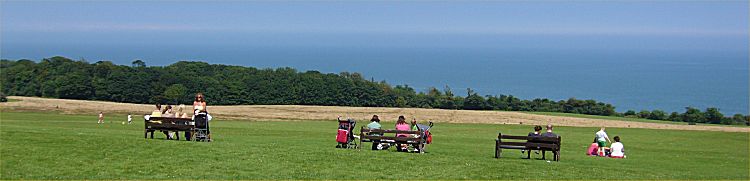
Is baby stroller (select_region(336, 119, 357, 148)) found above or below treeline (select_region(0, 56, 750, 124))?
below

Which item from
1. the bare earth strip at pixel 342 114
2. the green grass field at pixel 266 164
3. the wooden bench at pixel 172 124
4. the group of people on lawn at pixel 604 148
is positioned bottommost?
the green grass field at pixel 266 164

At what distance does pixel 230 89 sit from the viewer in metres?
79.7

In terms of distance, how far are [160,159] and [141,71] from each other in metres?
64.0

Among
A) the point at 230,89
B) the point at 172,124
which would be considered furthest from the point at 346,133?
the point at 230,89

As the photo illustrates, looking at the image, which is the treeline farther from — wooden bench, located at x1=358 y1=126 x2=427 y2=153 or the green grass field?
wooden bench, located at x1=358 y1=126 x2=427 y2=153

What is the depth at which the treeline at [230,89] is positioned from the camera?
77562mm

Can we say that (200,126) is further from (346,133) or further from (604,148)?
(604,148)

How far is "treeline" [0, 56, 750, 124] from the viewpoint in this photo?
77.6 metres

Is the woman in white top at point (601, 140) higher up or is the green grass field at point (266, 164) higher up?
the woman in white top at point (601, 140)

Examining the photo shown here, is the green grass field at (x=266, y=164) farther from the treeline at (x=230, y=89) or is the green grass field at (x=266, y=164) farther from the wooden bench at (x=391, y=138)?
the treeline at (x=230, y=89)

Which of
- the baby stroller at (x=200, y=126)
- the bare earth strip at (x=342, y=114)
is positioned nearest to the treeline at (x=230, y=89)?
the bare earth strip at (x=342, y=114)

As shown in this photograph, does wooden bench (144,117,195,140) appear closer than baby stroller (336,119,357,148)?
No

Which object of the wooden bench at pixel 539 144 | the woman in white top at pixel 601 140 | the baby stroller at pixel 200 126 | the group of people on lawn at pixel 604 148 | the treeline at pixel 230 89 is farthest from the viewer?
the treeline at pixel 230 89

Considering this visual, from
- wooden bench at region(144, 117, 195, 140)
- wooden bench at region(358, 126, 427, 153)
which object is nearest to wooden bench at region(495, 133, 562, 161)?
wooden bench at region(358, 126, 427, 153)
